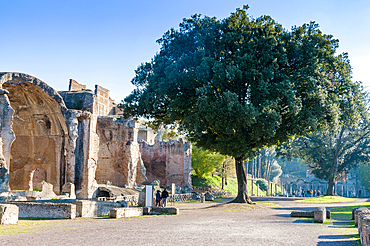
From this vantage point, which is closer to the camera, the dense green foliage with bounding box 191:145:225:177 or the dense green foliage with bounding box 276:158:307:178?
the dense green foliage with bounding box 191:145:225:177

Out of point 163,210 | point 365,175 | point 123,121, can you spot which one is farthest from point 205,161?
point 365,175

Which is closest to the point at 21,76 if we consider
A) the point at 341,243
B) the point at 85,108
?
the point at 85,108

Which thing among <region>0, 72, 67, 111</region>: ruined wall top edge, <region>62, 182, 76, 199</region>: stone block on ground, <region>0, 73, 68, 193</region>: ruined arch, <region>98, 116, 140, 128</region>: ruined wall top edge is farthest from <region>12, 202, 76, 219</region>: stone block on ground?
<region>98, 116, 140, 128</region>: ruined wall top edge

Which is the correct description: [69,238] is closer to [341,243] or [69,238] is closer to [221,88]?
[341,243]

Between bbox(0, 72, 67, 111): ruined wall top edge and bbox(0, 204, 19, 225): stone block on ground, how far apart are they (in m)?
12.2

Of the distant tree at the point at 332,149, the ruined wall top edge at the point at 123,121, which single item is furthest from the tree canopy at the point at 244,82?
the distant tree at the point at 332,149

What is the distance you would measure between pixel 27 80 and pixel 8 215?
49.8 feet

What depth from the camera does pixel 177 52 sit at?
2472 cm

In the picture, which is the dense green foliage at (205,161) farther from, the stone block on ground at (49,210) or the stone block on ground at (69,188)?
the stone block on ground at (49,210)

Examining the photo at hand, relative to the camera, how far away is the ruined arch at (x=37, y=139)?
28.9 metres

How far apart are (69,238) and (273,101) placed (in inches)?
593

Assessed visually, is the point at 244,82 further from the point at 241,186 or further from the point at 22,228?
the point at 22,228

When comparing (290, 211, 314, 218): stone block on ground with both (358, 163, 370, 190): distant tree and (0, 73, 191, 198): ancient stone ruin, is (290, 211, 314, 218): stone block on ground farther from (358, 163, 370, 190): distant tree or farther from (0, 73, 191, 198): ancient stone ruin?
(358, 163, 370, 190): distant tree

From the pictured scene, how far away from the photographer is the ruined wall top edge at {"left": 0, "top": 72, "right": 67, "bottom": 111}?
23312 millimetres
